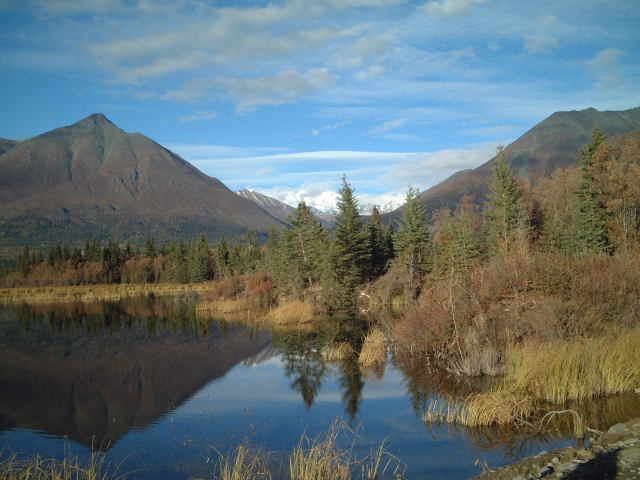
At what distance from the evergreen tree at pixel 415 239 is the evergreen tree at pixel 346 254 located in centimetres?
431

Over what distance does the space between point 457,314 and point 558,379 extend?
5609 mm

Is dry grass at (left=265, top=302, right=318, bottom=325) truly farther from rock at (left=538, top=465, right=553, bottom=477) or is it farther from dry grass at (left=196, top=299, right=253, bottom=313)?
rock at (left=538, top=465, right=553, bottom=477)

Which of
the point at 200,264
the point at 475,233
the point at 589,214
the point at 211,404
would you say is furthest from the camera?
the point at 200,264

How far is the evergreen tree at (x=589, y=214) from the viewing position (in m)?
35.4

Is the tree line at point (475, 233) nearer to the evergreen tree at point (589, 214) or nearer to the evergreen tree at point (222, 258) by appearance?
the evergreen tree at point (589, 214)

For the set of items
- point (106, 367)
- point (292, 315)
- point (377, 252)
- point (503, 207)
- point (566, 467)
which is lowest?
point (106, 367)

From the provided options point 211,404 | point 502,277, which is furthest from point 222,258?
point 211,404

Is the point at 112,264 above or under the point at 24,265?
under

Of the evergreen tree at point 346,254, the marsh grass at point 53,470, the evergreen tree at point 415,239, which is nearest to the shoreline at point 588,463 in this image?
the marsh grass at point 53,470

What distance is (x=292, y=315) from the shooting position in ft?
124

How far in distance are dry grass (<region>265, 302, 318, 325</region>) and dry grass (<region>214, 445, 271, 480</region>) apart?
83.4ft

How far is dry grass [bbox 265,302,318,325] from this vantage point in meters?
37.6

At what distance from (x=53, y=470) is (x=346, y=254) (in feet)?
117

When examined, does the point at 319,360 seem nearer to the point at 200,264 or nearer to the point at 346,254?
the point at 346,254
